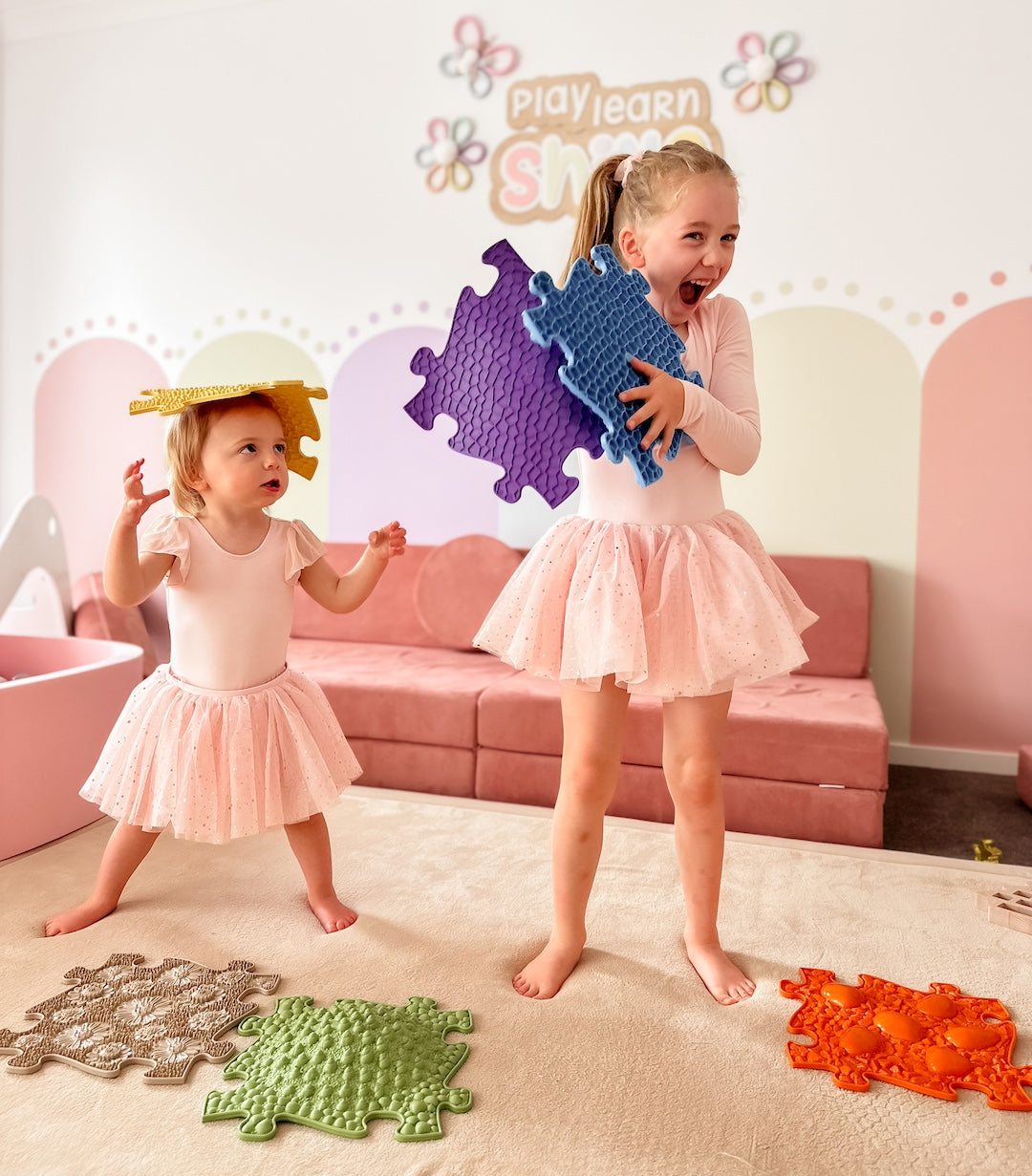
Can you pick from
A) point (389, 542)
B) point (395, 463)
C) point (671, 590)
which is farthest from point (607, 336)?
point (395, 463)

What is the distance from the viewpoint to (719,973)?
1.58 meters

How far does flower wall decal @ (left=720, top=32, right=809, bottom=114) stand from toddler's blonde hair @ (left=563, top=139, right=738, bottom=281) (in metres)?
1.77

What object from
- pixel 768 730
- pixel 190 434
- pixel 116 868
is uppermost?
pixel 190 434

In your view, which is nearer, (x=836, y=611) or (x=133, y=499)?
(x=133, y=499)

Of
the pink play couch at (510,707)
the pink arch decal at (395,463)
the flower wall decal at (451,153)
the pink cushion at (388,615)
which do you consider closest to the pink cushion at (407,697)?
the pink play couch at (510,707)

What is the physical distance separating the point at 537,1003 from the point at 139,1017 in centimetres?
57

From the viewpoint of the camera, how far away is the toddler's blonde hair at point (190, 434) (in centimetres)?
173

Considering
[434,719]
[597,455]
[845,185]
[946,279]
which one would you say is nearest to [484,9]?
[845,185]

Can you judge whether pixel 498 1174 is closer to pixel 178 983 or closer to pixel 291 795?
pixel 178 983

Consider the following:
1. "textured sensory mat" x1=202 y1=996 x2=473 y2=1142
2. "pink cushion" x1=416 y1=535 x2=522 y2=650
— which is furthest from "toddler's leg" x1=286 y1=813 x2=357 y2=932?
"pink cushion" x1=416 y1=535 x2=522 y2=650

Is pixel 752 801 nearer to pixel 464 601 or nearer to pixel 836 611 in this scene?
pixel 836 611

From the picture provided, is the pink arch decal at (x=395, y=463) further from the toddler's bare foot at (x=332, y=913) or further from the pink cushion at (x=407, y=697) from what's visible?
the toddler's bare foot at (x=332, y=913)

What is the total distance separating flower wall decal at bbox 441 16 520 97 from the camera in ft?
10.8

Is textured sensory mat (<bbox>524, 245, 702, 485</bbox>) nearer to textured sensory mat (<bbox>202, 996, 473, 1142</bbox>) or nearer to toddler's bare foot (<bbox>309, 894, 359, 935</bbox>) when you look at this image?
textured sensory mat (<bbox>202, 996, 473, 1142</bbox>)
